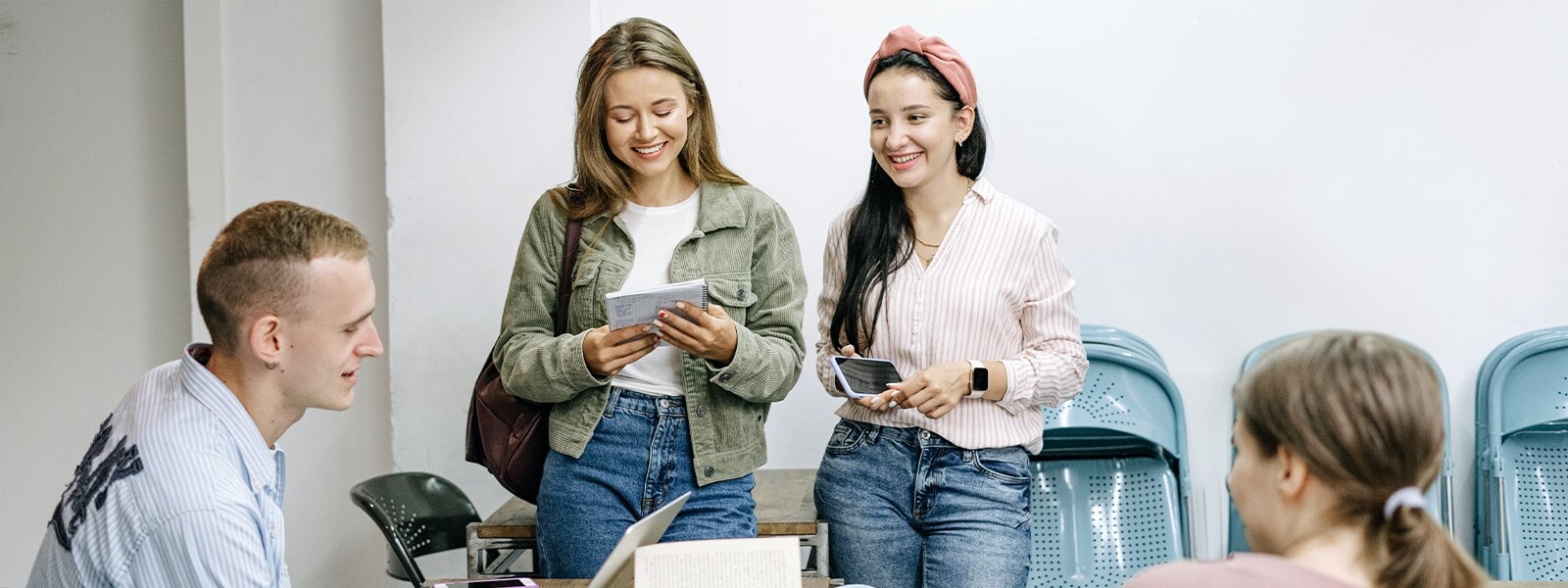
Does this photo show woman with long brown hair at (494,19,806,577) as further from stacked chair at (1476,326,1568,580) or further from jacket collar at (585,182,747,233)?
stacked chair at (1476,326,1568,580)

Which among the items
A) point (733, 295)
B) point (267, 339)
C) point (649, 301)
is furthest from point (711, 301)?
point (267, 339)

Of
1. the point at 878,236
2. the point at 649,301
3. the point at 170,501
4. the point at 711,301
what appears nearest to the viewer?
the point at 170,501

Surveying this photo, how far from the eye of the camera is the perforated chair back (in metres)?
3.33

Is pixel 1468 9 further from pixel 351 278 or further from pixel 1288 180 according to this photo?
pixel 351 278

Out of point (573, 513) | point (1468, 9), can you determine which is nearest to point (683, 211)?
point (573, 513)

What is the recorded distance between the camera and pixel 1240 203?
4.09 metres

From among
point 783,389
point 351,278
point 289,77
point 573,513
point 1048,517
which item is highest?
point 289,77

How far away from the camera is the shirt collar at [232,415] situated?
1.98 m

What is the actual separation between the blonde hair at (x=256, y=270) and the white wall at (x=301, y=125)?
2205 millimetres

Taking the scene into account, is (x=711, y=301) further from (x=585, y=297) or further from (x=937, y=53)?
(x=937, y=53)

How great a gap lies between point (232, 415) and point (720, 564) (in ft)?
2.82

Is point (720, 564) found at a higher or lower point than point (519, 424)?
lower

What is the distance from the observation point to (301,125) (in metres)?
4.33

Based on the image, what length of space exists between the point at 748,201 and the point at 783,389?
0.46 metres
